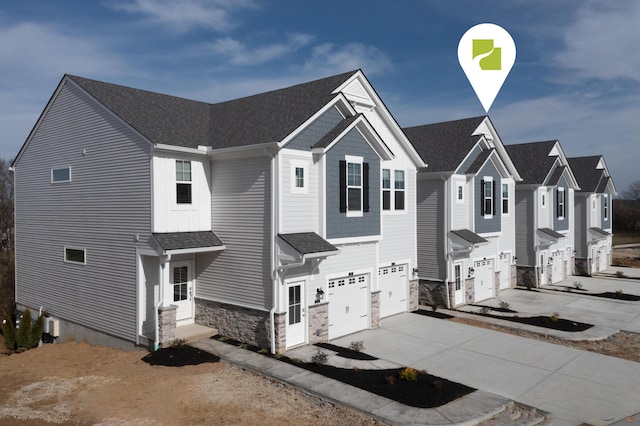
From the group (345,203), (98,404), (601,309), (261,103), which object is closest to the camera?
(98,404)

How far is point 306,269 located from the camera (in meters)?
15.2

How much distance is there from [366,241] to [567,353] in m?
7.24

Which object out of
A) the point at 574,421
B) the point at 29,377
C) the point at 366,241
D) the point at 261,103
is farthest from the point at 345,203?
the point at 29,377

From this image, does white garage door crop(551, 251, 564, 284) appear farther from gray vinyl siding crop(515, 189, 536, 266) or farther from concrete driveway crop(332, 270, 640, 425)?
concrete driveway crop(332, 270, 640, 425)

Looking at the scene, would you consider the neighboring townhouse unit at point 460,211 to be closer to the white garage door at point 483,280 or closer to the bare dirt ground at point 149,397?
the white garage door at point 483,280

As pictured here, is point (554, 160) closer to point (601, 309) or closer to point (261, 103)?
point (601, 309)

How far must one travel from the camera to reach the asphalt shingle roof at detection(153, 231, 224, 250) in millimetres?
14516

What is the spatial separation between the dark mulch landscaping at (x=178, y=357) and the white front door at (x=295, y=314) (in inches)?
91.9

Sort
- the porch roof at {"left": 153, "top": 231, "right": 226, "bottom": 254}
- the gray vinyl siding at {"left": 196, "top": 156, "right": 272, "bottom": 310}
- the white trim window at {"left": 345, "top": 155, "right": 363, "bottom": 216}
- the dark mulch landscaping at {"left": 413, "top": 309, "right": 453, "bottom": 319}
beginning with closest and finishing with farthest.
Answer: the porch roof at {"left": 153, "top": 231, "right": 226, "bottom": 254}
the gray vinyl siding at {"left": 196, "top": 156, "right": 272, "bottom": 310}
the white trim window at {"left": 345, "top": 155, "right": 363, "bottom": 216}
the dark mulch landscaping at {"left": 413, "top": 309, "right": 453, "bottom": 319}

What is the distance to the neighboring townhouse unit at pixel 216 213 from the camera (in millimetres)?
14711

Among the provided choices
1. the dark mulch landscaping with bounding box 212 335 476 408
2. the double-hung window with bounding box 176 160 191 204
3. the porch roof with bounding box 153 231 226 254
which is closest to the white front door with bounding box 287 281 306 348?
the dark mulch landscaping with bounding box 212 335 476 408

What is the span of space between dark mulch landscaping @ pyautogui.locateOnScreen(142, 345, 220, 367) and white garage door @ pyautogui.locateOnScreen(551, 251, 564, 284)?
24.8 m

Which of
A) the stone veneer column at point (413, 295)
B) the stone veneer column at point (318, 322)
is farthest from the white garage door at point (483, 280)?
the stone veneer column at point (318, 322)

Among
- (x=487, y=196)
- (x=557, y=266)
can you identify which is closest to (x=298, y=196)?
(x=487, y=196)
